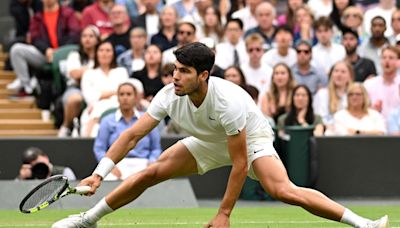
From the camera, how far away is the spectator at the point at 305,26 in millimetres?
16953

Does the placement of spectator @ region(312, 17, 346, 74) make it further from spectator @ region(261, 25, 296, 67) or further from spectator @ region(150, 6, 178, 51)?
spectator @ region(150, 6, 178, 51)

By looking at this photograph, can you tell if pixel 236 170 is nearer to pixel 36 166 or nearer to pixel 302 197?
pixel 302 197

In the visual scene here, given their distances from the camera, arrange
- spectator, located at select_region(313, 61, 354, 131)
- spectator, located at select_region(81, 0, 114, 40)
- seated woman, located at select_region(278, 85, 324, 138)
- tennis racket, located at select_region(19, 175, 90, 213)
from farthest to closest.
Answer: spectator, located at select_region(81, 0, 114, 40) < spectator, located at select_region(313, 61, 354, 131) < seated woman, located at select_region(278, 85, 324, 138) < tennis racket, located at select_region(19, 175, 90, 213)

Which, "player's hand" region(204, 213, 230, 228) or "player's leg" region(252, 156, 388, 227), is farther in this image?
"player's leg" region(252, 156, 388, 227)

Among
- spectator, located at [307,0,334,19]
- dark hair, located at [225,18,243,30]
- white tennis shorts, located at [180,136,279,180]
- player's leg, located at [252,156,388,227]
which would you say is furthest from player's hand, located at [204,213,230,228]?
spectator, located at [307,0,334,19]

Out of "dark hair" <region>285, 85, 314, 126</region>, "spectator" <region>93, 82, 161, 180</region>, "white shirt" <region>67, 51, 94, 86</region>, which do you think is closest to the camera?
"spectator" <region>93, 82, 161, 180</region>

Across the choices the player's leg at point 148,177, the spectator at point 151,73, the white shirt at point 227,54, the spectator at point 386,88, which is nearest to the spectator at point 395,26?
the spectator at point 386,88

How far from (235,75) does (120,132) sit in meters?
1.83

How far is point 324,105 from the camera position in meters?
15.5

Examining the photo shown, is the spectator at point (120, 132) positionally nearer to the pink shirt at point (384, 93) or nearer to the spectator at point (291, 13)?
the pink shirt at point (384, 93)

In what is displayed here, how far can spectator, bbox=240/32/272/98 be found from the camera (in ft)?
52.2

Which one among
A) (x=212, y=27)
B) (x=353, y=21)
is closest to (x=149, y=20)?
(x=212, y=27)

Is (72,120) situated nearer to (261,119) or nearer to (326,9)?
(326,9)

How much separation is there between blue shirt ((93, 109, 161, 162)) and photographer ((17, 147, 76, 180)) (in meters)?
0.62
